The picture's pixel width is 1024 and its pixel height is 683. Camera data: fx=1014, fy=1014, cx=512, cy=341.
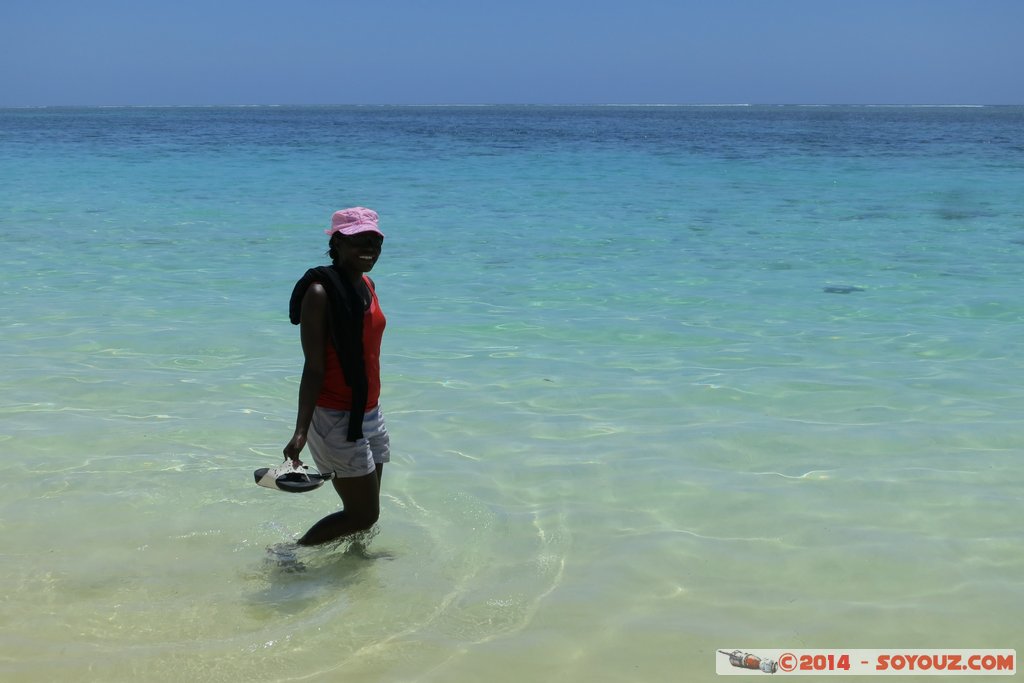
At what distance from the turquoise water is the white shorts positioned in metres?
0.49

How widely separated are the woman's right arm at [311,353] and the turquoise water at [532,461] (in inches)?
26.4

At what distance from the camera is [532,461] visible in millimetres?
5340

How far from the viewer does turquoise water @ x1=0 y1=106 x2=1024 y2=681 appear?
358cm

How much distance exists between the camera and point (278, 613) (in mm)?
3674

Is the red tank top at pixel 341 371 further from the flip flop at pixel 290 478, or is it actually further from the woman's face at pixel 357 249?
the flip flop at pixel 290 478

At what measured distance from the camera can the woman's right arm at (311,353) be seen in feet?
11.4

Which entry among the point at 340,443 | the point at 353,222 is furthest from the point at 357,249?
the point at 340,443

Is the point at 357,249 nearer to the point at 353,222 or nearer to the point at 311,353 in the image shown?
the point at 353,222

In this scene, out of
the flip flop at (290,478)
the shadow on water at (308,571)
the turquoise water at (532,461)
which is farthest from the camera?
the shadow on water at (308,571)

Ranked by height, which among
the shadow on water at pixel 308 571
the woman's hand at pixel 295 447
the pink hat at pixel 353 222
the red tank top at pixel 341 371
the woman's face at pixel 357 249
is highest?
the pink hat at pixel 353 222

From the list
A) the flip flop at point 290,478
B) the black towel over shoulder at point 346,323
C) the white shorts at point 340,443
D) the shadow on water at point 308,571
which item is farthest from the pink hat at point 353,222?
the shadow on water at point 308,571

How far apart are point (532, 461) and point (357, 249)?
216 centimetres

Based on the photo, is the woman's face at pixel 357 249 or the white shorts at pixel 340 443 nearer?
the woman's face at pixel 357 249

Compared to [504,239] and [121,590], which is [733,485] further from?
[504,239]
